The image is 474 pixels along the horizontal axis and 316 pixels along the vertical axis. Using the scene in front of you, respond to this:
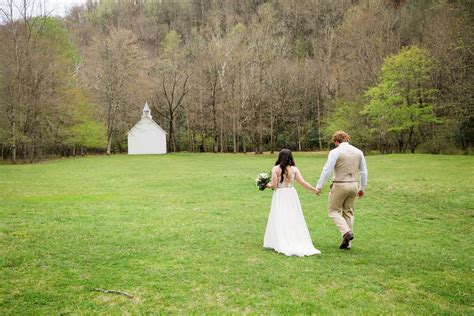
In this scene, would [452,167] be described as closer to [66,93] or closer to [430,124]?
[430,124]

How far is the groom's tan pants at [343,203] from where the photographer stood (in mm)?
8992

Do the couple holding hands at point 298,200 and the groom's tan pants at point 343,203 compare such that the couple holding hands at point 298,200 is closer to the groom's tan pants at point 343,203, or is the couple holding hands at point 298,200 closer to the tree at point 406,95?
the groom's tan pants at point 343,203

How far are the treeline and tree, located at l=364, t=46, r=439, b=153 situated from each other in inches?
6.2

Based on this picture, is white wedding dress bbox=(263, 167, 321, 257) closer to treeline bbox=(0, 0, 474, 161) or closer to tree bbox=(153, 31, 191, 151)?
treeline bbox=(0, 0, 474, 161)

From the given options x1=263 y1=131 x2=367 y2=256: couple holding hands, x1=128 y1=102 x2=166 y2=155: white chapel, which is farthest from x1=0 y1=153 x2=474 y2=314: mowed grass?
x1=128 y1=102 x2=166 y2=155: white chapel

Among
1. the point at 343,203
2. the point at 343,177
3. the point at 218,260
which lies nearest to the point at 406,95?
the point at 343,203

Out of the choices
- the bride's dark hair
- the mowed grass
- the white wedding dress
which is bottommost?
the mowed grass

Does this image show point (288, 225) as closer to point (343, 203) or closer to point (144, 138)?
point (343, 203)

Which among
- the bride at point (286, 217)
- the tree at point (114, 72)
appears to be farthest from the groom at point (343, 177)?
the tree at point (114, 72)

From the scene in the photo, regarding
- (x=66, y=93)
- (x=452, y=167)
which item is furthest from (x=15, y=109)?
(x=452, y=167)

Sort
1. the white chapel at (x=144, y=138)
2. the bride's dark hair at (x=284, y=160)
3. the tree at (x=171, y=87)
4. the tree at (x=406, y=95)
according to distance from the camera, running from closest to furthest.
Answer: the bride's dark hair at (x=284, y=160), the tree at (x=406, y=95), the white chapel at (x=144, y=138), the tree at (x=171, y=87)

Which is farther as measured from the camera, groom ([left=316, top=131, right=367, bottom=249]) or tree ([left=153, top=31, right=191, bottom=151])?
tree ([left=153, top=31, right=191, bottom=151])

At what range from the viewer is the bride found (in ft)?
29.3

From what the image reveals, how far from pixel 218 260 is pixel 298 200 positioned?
222 cm
